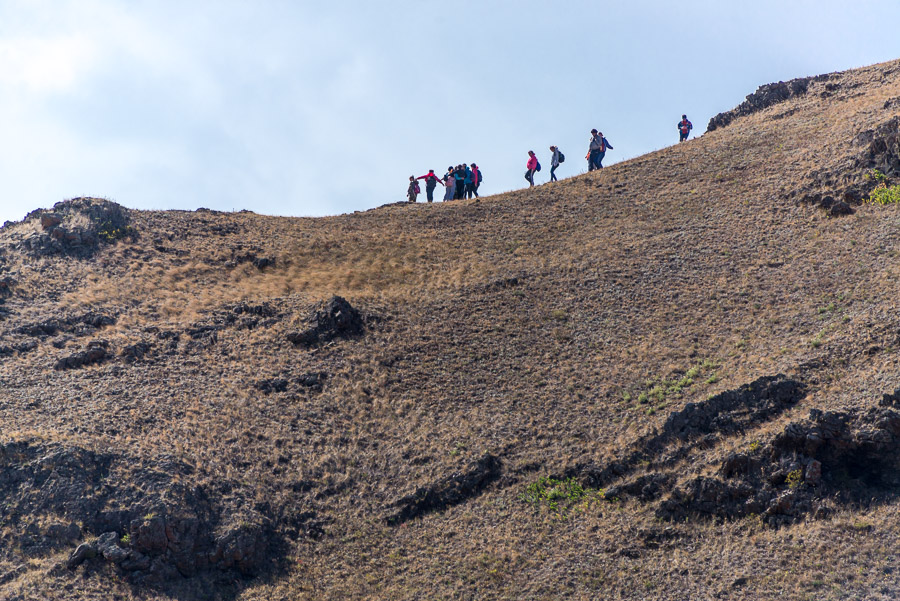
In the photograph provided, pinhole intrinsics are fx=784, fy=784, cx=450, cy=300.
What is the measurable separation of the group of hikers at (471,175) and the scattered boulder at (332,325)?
1116cm

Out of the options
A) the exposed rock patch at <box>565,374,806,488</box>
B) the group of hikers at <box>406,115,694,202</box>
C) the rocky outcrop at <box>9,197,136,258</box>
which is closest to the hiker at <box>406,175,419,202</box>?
the group of hikers at <box>406,115,694,202</box>

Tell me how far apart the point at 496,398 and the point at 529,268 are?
23.6ft

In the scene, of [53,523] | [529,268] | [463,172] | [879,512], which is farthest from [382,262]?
[879,512]

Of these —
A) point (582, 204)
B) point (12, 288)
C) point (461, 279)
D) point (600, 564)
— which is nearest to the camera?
point (600, 564)

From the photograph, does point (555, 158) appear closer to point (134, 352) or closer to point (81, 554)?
point (134, 352)

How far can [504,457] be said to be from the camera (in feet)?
57.2

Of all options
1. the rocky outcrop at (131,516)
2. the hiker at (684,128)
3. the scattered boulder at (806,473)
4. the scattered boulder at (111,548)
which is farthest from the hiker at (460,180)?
the scattered boulder at (111,548)

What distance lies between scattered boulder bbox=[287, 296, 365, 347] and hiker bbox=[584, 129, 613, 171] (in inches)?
560

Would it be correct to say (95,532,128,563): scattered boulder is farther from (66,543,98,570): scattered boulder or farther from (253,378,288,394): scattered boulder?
(253,378,288,394): scattered boulder

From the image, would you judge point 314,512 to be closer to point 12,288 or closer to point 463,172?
point 12,288

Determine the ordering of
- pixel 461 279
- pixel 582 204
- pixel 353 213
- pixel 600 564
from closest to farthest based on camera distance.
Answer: pixel 600 564
pixel 461 279
pixel 582 204
pixel 353 213

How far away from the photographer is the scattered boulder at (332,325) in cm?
2231

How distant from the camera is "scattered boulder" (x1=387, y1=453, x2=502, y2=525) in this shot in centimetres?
1662

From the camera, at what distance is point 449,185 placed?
33594mm
